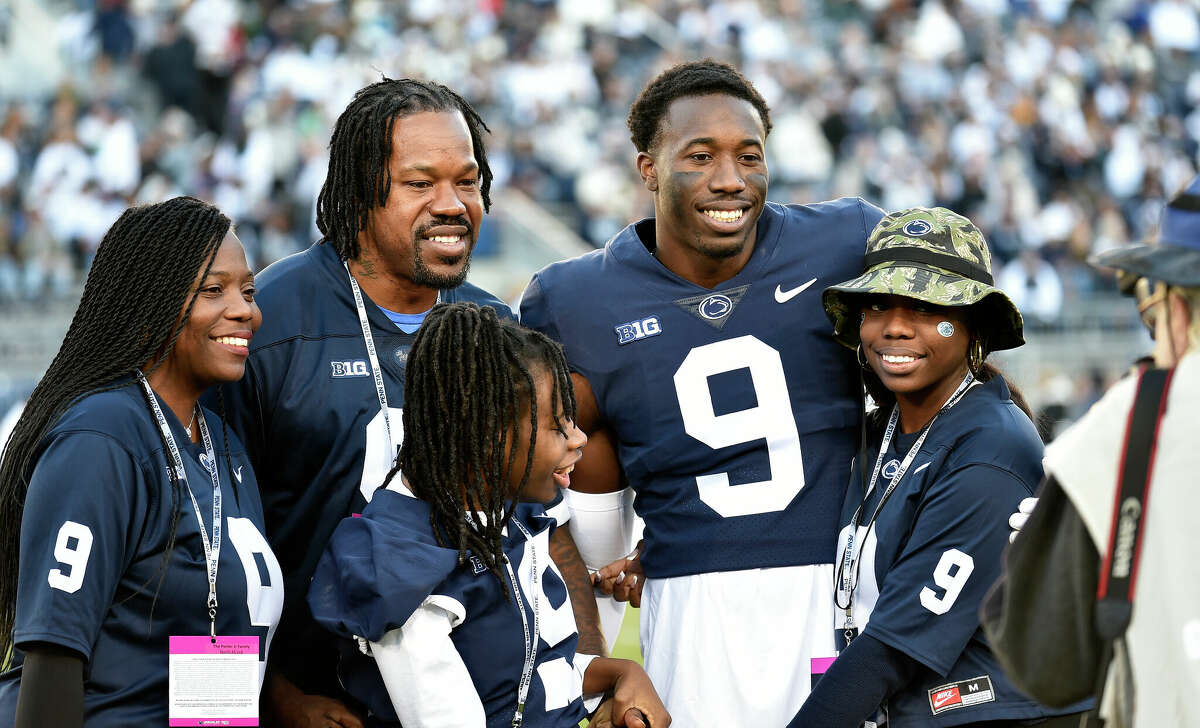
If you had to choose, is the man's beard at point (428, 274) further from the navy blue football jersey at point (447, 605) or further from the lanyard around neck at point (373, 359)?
the navy blue football jersey at point (447, 605)

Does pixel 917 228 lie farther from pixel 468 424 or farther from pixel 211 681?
pixel 211 681

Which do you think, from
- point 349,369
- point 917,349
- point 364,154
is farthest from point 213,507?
point 917,349

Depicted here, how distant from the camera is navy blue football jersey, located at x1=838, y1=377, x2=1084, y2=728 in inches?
121

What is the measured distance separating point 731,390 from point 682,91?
838 mm

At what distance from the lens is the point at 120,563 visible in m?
2.79

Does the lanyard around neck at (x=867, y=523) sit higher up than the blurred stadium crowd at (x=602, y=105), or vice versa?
the blurred stadium crowd at (x=602, y=105)

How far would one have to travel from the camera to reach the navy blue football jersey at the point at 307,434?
334 cm

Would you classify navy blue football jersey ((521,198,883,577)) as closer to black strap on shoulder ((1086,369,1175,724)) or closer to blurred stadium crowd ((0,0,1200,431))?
black strap on shoulder ((1086,369,1175,724))

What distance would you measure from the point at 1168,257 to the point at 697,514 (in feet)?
5.59

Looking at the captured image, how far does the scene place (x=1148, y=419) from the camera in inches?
83.4

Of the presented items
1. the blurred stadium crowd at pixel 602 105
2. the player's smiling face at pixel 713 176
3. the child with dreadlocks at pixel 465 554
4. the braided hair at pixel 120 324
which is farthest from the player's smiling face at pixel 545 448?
the blurred stadium crowd at pixel 602 105

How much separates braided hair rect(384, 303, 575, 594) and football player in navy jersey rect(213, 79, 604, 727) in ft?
1.44

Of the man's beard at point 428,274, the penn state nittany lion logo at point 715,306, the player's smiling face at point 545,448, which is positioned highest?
the man's beard at point 428,274

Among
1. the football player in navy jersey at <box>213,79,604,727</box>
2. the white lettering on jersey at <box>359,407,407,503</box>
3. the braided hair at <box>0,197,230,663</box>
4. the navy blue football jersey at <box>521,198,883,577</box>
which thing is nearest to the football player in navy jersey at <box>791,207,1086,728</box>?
the navy blue football jersey at <box>521,198,883,577</box>
